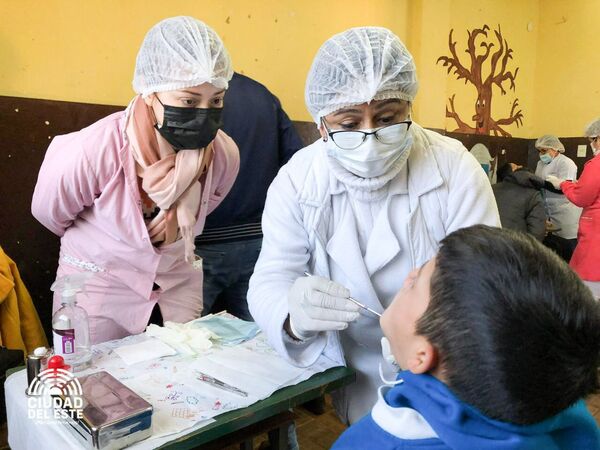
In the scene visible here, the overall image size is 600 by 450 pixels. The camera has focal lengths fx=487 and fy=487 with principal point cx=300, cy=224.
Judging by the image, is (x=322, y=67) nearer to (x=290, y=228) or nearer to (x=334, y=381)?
(x=290, y=228)

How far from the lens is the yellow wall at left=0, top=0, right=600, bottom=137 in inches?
87.2

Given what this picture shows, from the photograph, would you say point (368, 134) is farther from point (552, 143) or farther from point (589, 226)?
point (552, 143)

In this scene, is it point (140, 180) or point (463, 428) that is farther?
point (140, 180)

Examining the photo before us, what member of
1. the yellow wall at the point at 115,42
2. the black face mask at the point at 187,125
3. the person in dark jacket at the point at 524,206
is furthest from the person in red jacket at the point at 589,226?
the black face mask at the point at 187,125

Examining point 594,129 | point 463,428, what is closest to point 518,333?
point 463,428

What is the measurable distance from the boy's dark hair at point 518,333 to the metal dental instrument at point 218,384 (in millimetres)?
552

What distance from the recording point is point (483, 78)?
16.7ft

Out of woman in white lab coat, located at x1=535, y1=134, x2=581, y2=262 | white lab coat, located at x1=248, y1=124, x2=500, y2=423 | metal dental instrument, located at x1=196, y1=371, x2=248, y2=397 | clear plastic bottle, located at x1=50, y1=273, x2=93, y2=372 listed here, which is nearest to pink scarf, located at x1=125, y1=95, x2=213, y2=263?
clear plastic bottle, located at x1=50, y1=273, x2=93, y2=372

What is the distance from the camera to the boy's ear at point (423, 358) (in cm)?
82

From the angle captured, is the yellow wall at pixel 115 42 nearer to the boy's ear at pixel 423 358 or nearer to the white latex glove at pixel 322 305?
the white latex glove at pixel 322 305

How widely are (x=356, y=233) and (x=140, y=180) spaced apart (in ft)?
2.73

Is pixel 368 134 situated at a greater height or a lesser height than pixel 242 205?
greater

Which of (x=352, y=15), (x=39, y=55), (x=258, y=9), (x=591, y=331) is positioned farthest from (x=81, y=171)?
(x=352, y=15)

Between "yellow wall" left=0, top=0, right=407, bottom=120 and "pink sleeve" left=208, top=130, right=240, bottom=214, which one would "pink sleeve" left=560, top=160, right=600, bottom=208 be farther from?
"pink sleeve" left=208, top=130, right=240, bottom=214
